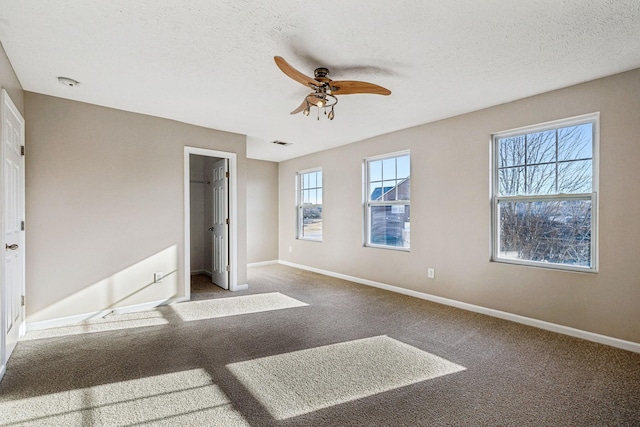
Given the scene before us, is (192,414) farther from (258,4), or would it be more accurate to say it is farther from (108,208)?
(108,208)

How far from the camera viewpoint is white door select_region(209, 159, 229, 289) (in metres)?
4.98

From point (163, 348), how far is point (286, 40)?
275cm

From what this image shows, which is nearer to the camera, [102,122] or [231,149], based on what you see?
[102,122]

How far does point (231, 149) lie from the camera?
4.89 m

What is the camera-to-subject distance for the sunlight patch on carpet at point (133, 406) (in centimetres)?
186

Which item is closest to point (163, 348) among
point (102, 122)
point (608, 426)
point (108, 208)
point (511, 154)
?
point (108, 208)

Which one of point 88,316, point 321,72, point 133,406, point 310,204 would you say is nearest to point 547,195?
point 321,72

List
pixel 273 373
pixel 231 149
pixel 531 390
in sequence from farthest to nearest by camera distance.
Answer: pixel 231 149 < pixel 273 373 < pixel 531 390

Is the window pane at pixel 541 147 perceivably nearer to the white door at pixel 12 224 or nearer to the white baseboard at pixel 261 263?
the white door at pixel 12 224

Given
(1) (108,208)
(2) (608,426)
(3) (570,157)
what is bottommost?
(2) (608,426)

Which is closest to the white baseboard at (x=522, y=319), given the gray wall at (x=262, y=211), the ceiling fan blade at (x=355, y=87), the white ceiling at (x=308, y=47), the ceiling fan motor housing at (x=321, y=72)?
the white ceiling at (x=308, y=47)

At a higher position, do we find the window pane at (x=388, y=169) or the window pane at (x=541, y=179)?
the window pane at (x=388, y=169)

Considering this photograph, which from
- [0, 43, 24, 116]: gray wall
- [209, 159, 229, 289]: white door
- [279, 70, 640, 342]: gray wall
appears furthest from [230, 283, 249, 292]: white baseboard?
[0, 43, 24, 116]: gray wall

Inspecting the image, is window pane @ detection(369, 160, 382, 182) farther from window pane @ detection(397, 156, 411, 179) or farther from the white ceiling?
the white ceiling
